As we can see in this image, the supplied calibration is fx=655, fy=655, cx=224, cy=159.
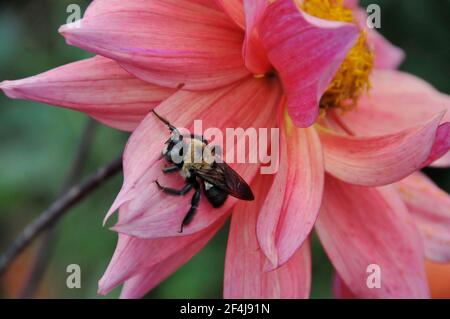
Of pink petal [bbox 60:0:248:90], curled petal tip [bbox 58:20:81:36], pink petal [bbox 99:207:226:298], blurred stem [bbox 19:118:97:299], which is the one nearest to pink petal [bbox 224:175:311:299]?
pink petal [bbox 99:207:226:298]

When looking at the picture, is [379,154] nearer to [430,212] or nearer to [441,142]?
[441,142]

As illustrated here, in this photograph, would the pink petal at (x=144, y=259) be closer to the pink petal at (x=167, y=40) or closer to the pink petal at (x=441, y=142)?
the pink petal at (x=167, y=40)

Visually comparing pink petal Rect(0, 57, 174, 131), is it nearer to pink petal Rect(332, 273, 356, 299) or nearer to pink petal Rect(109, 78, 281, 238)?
pink petal Rect(109, 78, 281, 238)

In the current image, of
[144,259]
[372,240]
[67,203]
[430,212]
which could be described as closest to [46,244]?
[67,203]

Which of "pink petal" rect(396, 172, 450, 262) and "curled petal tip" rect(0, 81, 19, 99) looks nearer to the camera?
"curled petal tip" rect(0, 81, 19, 99)
